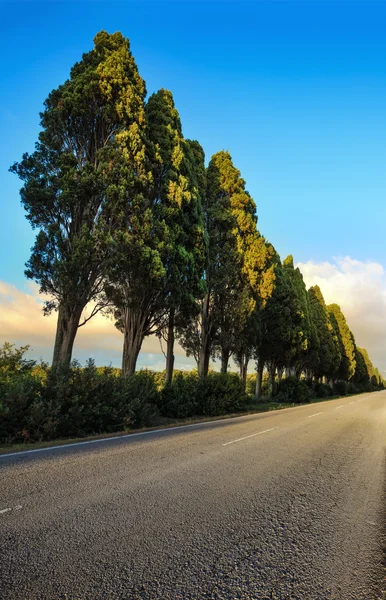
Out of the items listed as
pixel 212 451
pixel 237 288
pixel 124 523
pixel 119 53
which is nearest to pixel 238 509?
pixel 124 523

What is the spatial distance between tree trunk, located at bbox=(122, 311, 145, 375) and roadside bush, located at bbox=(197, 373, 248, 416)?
380cm

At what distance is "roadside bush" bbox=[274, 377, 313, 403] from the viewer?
3247cm

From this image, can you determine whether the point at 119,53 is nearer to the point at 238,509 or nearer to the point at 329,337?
the point at 238,509

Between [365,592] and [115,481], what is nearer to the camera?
[365,592]

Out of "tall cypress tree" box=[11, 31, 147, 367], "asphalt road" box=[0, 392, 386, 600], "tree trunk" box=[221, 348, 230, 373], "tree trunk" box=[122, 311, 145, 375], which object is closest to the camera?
"asphalt road" box=[0, 392, 386, 600]

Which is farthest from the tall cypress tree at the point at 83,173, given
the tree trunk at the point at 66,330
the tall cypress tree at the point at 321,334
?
the tall cypress tree at the point at 321,334

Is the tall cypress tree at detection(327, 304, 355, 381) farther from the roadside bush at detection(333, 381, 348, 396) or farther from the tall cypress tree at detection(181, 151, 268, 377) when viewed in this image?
the tall cypress tree at detection(181, 151, 268, 377)

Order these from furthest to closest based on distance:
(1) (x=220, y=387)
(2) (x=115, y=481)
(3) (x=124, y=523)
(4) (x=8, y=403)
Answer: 1. (1) (x=220, y=387)
2. (4) (x=8, y=403)
3. (2) (x=115, y=481)
4. (3) (x=124, y=523)

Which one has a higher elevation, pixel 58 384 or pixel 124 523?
pixel 58 384

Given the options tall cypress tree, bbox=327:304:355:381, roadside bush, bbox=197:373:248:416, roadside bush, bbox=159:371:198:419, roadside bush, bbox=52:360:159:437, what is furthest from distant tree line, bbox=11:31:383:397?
tall cypress tree, bbox=327:304:355:381

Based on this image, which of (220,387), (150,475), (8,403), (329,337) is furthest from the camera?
(329,337)

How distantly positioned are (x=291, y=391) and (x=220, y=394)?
52.9 ft

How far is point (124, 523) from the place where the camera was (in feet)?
11.7

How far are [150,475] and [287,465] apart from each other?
2.74 metres
